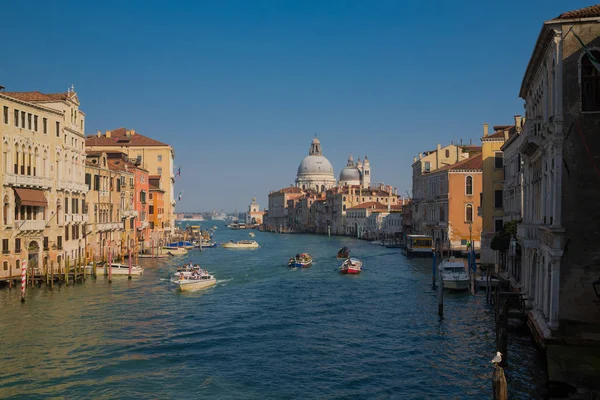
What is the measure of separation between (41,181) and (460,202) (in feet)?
107

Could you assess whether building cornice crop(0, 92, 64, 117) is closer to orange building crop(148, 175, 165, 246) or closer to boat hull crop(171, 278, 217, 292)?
boat hull crop(171, 278, 217, 292)

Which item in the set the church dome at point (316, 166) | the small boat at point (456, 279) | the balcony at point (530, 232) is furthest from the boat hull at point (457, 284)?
the church dome at point (316, 166)

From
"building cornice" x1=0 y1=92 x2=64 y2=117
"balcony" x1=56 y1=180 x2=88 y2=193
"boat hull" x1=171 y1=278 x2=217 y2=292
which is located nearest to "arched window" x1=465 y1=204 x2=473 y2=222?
"boat hull" x1=171 y1=278 x2=217 y2=292

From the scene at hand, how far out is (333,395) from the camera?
14945mm

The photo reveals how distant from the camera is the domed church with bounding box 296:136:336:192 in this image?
173m

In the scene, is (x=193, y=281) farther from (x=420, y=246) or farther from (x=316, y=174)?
(x=316, y=174)

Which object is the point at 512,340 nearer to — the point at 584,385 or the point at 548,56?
the point at 584,385

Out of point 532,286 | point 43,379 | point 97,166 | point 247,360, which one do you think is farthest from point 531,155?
point 97,166

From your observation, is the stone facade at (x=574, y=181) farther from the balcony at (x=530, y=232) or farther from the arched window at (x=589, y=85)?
the balcony at (x=530, y=232)

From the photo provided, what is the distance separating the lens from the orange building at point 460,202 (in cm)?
5006

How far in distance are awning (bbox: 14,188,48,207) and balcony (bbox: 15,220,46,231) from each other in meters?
0.83

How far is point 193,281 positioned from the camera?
105 ft

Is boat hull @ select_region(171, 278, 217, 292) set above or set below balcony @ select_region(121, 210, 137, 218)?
below

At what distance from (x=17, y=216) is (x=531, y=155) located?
22435mm
